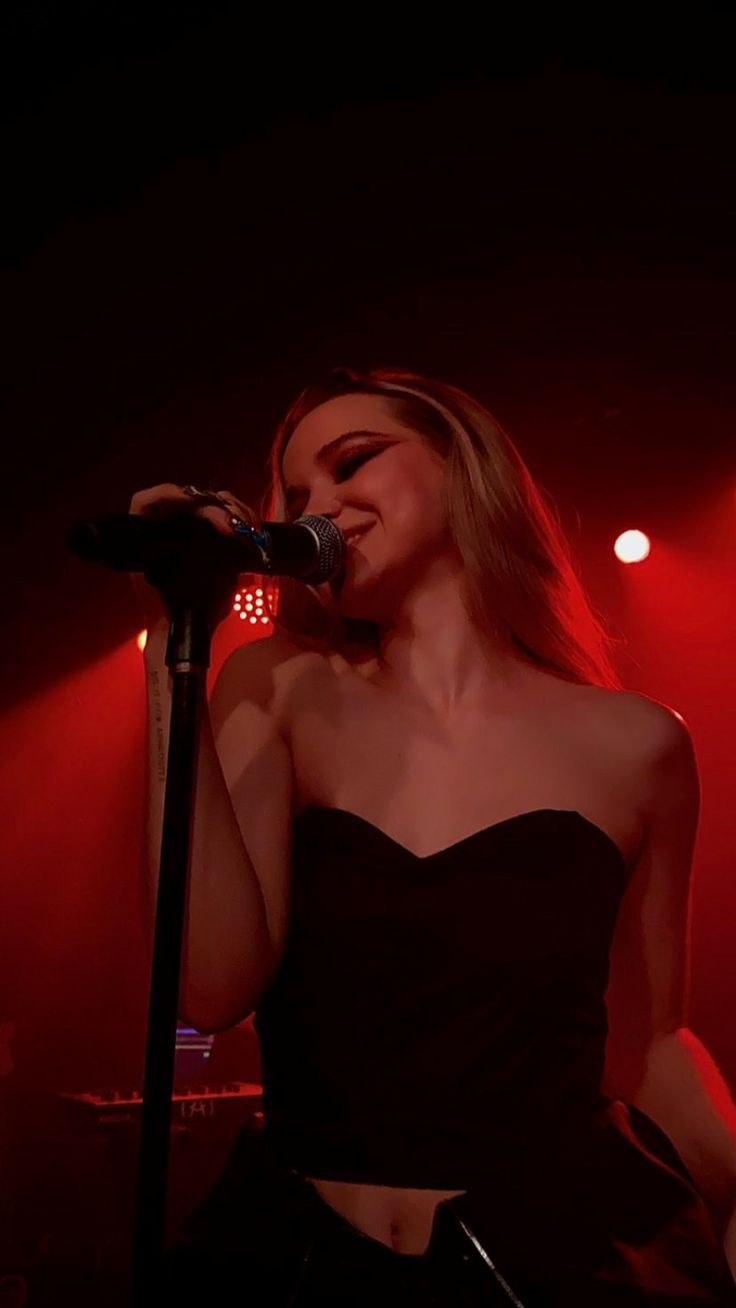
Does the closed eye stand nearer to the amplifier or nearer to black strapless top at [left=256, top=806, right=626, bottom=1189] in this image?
black strapless top at [left=256, top=806, right=626, bottom=1189]

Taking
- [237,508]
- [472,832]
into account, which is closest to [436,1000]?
[472,832]

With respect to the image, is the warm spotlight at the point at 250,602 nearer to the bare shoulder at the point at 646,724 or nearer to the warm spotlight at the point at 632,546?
the warm spotlight at the point at 632,546

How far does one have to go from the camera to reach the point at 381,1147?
44.7 inches

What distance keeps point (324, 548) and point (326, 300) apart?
1912 mm

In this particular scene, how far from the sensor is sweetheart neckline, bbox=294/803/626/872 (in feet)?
4.15

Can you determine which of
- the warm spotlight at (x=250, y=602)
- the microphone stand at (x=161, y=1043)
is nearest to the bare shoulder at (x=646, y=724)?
the microphone stand at (x=161, y=1043)

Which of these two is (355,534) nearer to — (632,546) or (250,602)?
(250,602)

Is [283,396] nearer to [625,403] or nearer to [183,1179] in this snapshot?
[625,403]

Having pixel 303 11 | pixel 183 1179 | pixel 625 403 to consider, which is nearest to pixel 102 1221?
pixel 183 1179

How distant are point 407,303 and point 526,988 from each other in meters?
2.15

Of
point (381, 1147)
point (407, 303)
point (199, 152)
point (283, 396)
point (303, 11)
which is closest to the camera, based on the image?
point (381, 1147)

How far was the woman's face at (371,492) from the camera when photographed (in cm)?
143

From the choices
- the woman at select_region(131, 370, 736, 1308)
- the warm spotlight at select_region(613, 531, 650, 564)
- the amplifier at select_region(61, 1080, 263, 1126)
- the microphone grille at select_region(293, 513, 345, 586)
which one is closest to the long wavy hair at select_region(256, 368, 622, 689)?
the woman at select_region(131, 370, 736, 1308)

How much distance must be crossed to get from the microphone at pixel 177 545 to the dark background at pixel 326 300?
5.42 ft
